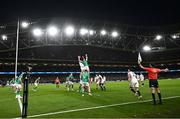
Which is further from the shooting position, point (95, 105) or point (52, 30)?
point (52, 30)

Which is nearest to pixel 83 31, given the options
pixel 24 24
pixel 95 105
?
pixel 24 24

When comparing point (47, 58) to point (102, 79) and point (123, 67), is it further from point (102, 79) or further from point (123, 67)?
point (102, 79)

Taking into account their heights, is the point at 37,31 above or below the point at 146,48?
above

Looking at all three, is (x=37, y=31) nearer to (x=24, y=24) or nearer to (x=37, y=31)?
(x=37, y=31)

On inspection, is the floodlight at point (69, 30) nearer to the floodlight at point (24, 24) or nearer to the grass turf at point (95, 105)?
the floodlight at point (24, 24)

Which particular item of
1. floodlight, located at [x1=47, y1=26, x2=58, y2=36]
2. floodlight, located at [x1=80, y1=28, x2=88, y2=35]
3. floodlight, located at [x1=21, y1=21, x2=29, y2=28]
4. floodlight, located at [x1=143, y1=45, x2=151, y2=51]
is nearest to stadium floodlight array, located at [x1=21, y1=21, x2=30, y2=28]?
floodlight, located at [x1=21, y1=21, x2=29, y2=28]

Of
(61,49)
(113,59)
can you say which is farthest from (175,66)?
(61,49)

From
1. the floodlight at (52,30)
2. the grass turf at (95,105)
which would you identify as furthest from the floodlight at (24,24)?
the grass turf at (95,105)

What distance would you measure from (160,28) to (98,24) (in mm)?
23787

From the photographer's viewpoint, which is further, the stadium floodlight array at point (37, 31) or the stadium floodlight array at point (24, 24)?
the stadium floodlight array at point (37, 31)

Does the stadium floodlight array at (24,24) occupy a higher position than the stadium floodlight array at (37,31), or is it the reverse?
the stadium floodlight array at (24,24)

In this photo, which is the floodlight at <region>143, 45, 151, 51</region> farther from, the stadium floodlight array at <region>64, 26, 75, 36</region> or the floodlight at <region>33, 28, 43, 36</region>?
the floodlight at <region>33, 28, 43, 36</region>

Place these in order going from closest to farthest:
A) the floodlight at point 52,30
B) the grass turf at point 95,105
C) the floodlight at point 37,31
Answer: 1. the grass turf at point 95,105
2. the floodlight at point 37,31
3. the floodlight at point 52,30

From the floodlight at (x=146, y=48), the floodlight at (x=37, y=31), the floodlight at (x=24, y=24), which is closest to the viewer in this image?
the floodlight at (x=24, y=24)
